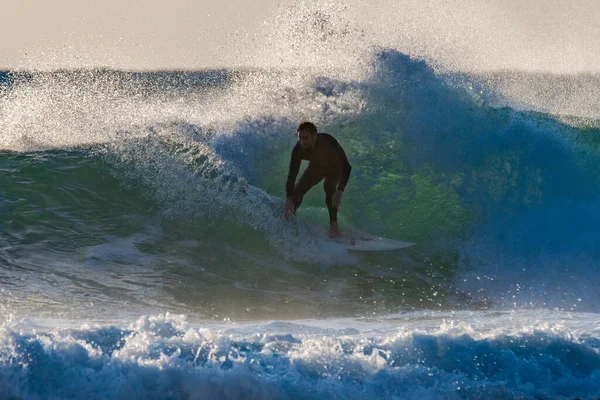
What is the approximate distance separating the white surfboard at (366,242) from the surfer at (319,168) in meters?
0.13

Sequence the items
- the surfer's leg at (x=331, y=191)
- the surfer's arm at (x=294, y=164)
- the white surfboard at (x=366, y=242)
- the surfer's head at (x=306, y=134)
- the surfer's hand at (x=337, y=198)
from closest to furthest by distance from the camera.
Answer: the surfer's head at (x=306, y=134) < the surfer's arm at (x=294, y=164) < the surfer's hand at (x=337, y=198) < the surfer's leg at (x=331, y=191) < the white surfboard at (x=366, y=242)

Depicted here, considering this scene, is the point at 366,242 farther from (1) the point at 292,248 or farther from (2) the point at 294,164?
(2) the point at 294,164

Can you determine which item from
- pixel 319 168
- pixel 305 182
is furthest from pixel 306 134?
pixel 305 182

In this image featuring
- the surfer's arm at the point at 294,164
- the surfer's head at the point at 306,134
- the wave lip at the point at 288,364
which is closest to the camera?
the wave lip at the point at 288,364

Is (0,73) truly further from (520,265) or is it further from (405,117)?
(520,265)

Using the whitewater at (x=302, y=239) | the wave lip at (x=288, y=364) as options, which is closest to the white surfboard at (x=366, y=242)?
the whitewater at (x=302, y=239)

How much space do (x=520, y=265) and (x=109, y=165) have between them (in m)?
5.39

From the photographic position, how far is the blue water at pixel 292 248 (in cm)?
386

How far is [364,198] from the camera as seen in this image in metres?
8.89

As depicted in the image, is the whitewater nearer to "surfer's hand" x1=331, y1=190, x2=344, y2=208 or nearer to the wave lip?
the wave lip

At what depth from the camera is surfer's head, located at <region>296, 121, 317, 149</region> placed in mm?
7020

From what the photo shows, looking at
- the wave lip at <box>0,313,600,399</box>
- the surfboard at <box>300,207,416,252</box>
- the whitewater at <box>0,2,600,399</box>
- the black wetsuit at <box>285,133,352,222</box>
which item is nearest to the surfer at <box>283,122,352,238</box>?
the black wetsuit at <box>285,133,352,222</box>

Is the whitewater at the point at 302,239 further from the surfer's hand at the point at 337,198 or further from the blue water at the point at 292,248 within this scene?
the surfer's hand at the point at 337,198

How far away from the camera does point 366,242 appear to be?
7754 millimetres
